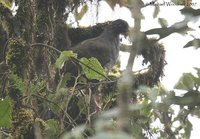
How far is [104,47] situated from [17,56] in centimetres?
172

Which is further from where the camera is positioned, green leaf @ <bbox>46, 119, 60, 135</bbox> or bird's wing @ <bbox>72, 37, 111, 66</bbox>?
bird's wing @ <bbox>72, 37, 111, 66</bbox>

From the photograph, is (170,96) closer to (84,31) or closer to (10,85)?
(10,85)

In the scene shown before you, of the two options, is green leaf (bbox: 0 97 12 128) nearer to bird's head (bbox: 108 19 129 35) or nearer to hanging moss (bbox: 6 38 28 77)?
hanging moss (bbox: 6 38 28 77)

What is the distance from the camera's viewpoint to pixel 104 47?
4.29 metres

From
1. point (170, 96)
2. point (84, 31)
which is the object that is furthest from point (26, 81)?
point (84, 31)

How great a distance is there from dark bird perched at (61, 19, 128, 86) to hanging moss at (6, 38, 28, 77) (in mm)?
1105

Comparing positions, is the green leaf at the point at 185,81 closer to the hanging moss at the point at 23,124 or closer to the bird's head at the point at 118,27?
the hanging moss at the point at 23,124

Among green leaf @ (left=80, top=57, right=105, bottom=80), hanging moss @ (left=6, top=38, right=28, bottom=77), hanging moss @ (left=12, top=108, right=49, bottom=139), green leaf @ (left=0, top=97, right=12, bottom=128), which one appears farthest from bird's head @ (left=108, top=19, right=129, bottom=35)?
green leaf @ (left=0, top=97, right=12, bottom=128)

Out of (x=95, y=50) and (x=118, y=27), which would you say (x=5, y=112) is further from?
(x=118, y=27)

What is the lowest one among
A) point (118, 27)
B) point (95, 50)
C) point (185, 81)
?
point (95, 50)

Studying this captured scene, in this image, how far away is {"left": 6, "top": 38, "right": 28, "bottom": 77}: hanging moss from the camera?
8.61 ft

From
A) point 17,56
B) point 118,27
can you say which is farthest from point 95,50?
point 17,56

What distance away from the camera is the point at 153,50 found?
494 cm

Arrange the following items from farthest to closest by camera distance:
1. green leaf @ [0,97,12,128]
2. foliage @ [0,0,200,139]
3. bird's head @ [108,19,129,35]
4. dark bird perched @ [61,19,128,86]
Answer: bird's head @ [108,19,129,35], dark bird perched @ [61,19,128,86], green leaf @ [0,97,12,128], foliage @ [0,0,200,139]
